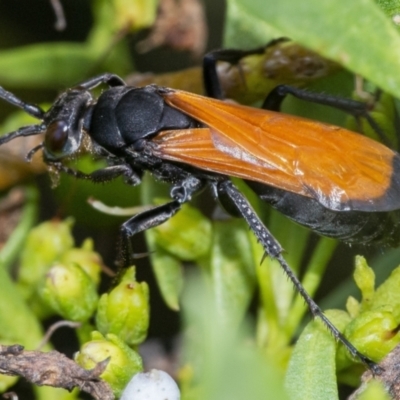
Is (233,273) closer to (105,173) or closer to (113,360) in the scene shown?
(113,360)

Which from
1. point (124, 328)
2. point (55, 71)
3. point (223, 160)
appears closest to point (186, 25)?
point (55, 71)

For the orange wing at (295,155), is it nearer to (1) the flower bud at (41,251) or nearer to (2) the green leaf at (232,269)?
(2) the green leaf at (232,269)

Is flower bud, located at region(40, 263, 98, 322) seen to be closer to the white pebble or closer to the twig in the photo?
the twig

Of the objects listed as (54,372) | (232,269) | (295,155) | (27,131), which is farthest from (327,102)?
(54,372)

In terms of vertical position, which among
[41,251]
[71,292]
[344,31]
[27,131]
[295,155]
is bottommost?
[41,251]

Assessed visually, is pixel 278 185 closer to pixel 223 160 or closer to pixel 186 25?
pixel 223 160

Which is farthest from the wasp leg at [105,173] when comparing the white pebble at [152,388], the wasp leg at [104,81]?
the white pebble at [152,388]
